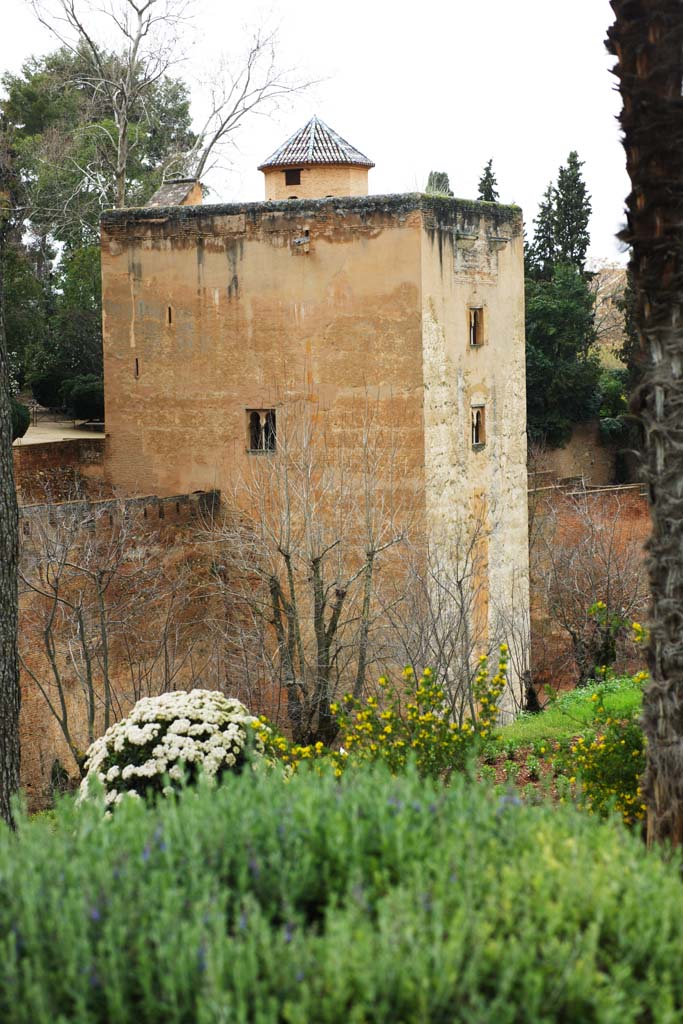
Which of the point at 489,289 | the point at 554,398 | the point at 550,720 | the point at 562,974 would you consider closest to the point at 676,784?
the point at 562,974

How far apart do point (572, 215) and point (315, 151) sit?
39.8 ft

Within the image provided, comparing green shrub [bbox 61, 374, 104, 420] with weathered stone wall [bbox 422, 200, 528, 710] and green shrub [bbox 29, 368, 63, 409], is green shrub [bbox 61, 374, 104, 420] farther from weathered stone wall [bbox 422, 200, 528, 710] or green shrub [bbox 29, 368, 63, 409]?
weathered stone wall [bbox 422, 200, 528, 710]

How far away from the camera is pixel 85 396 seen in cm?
2927

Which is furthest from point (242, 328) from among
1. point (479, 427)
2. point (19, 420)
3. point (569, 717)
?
point (569, 717)

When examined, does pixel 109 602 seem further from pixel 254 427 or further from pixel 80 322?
pixel 80 322

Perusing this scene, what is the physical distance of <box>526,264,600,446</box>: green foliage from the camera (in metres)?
29.9

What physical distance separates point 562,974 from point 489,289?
18.1m

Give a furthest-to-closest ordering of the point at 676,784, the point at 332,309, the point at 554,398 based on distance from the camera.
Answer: the point at 554,398
the point at 332,309
the point at 676,784

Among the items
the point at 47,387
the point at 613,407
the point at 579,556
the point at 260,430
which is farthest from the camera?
the point at 613,407

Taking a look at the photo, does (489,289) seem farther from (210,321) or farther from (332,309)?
(210,321)

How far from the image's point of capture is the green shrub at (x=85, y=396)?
29.2m

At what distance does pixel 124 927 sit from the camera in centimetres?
323

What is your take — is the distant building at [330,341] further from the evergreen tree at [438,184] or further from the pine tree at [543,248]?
the pine tree at [543,248]

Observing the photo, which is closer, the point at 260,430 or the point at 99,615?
the point at 99,615
